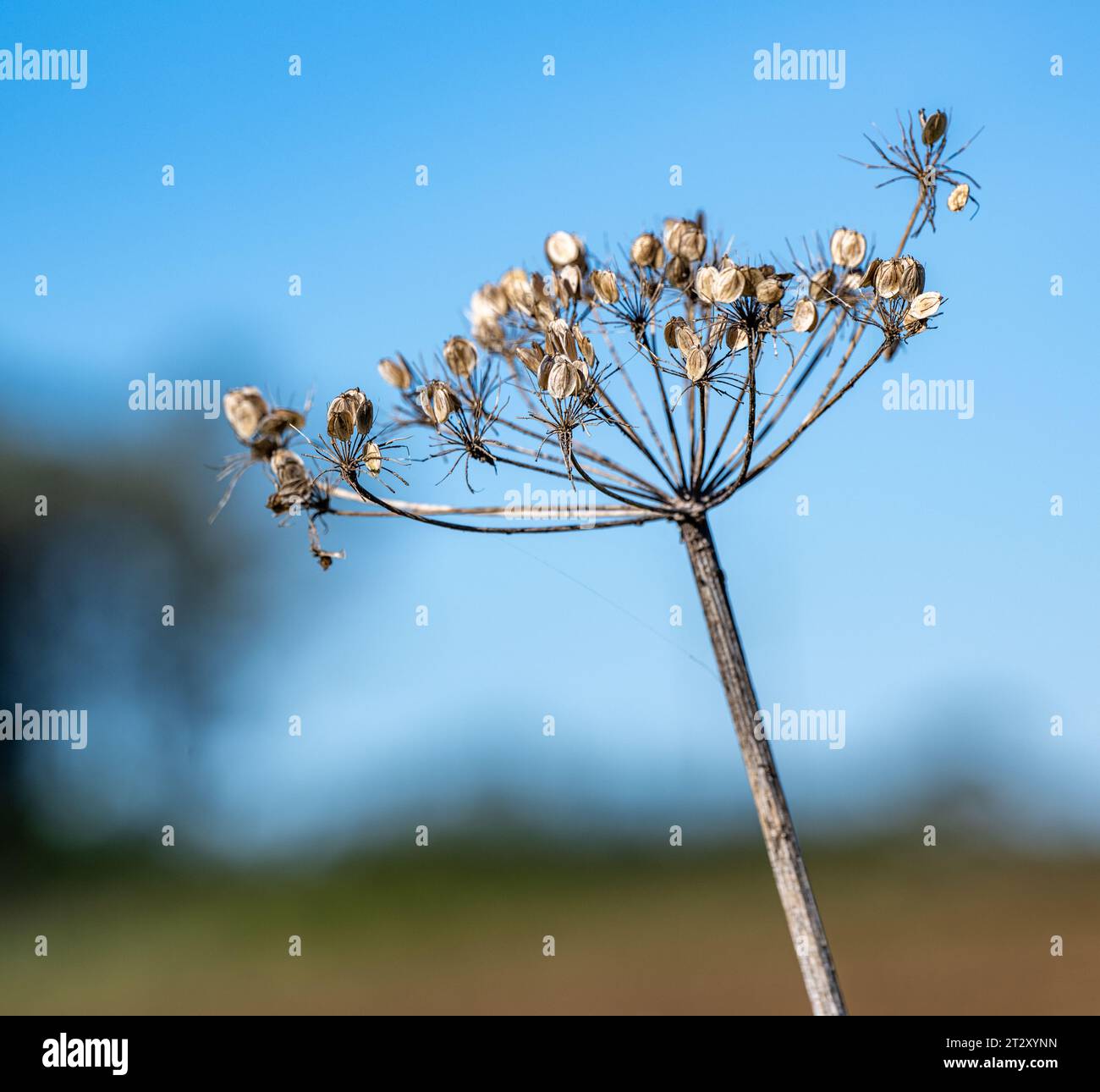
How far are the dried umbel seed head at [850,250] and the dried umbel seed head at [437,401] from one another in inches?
52.5

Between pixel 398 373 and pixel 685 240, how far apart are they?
1078 mm

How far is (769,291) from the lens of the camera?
291cm

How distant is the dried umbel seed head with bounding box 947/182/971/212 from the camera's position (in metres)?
3.24

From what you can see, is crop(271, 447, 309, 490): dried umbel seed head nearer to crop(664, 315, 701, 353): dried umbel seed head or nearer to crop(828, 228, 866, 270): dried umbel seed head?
crop(664, 315, 701, 353): dried umbel seed head

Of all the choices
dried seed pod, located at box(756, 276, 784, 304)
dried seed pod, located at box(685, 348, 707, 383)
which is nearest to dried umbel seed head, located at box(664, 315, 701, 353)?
dried seed pod, located at box(685, 348, 707, 383)

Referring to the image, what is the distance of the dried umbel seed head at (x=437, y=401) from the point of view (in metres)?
2.96

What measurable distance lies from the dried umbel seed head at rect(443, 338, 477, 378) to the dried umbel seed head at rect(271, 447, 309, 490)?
58 centimetres

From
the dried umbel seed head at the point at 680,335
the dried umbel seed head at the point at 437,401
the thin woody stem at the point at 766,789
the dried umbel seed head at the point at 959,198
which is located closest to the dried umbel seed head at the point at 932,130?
the dried umbel seed head at the point at 959,198

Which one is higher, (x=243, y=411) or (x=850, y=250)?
(x=850, y=250)

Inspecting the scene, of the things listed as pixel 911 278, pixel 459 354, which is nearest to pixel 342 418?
pixel 459 354

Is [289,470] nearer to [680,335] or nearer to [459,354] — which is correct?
[459,354]

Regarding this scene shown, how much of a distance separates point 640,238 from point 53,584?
1402cm

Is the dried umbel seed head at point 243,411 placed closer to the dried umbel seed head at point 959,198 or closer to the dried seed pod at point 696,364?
the dried seed pod at point 696,364
